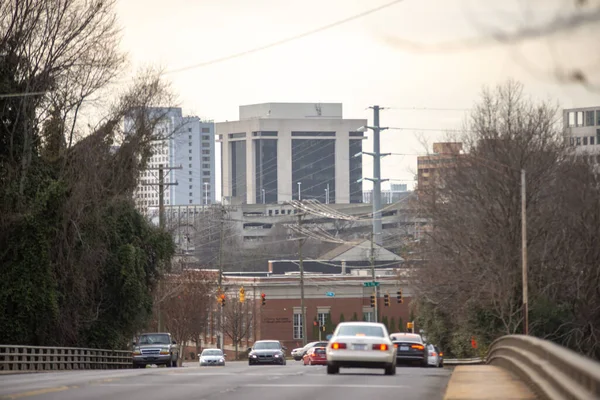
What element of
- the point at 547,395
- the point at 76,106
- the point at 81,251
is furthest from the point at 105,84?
the point at 547,395

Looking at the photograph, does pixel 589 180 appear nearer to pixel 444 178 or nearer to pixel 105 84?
pixel 444 178

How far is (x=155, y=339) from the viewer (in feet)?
180

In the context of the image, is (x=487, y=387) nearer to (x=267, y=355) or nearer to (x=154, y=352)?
(x=267, y=355)

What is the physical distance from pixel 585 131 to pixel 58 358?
107 metres

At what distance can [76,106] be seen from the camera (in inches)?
2111

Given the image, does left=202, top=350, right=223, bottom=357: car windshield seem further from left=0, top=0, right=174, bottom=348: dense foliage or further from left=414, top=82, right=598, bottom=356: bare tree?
left=414, top=82, right=598, bottom=356: bare tree

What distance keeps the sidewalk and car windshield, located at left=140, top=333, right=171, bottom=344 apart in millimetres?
30704

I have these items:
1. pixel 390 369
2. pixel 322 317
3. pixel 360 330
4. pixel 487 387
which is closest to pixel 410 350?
pixel 390 369

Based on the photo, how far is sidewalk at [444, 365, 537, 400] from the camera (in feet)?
59.2

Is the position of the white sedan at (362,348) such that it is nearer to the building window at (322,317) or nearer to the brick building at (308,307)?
the brick building at (308,307)

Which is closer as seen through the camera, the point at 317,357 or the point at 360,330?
the point at 360,330

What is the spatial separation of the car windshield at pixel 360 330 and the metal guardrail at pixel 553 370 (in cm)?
374

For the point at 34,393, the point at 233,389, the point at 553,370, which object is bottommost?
the point at 233,389

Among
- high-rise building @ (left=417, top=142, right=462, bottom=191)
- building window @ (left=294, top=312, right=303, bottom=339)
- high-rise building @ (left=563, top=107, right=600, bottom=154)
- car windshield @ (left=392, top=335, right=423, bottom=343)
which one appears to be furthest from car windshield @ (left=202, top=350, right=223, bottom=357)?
building window @ (left=294, top=312, right=303, bottom=339)
